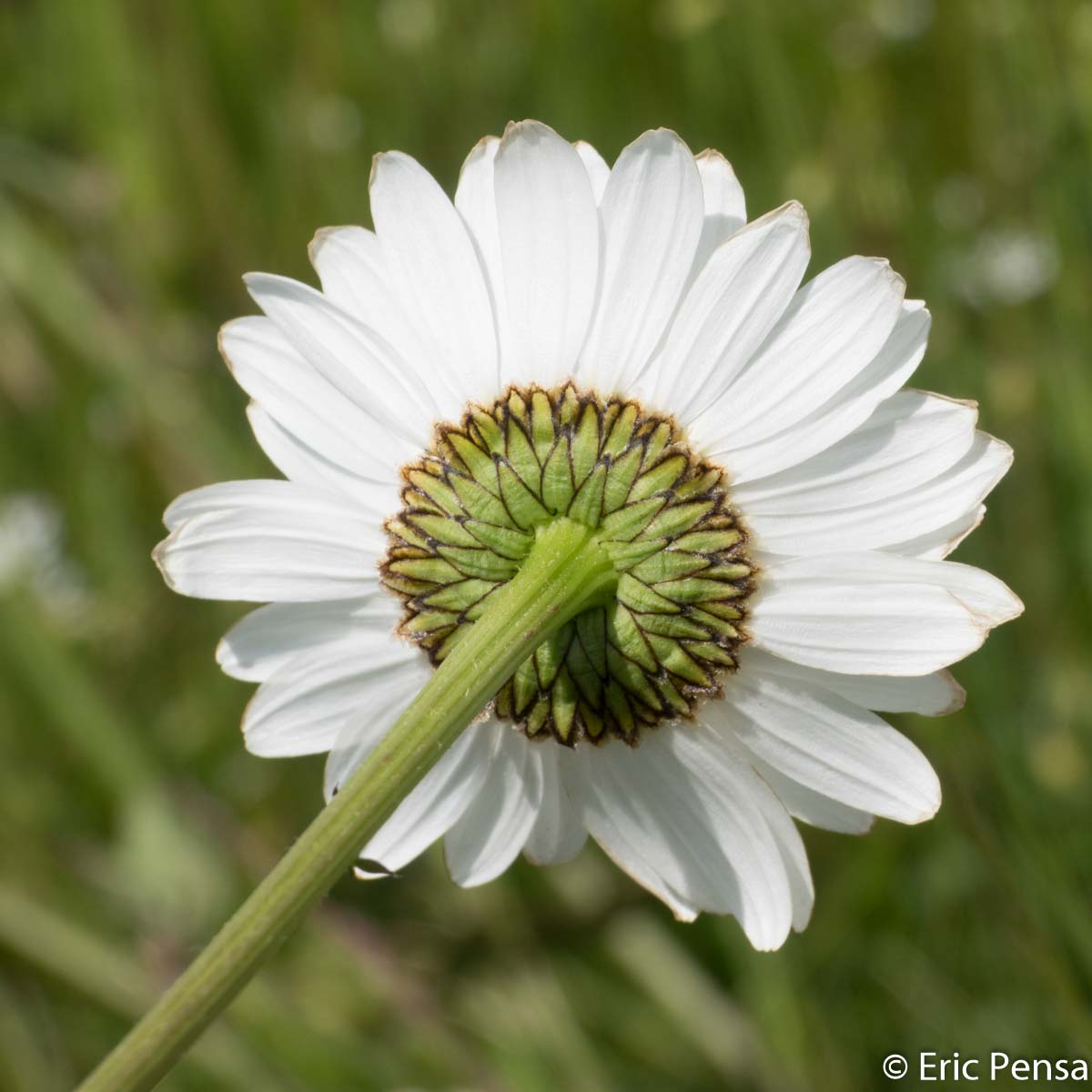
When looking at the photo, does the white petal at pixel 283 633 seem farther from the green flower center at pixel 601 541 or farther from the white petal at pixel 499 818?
the white petal at pixel 499 818

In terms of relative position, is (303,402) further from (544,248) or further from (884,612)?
(884,612)

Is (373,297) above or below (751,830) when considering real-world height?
above

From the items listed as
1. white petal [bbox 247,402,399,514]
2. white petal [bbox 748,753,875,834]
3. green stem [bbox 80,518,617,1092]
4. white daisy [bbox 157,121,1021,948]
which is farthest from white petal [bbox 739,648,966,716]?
white petal [bbox 247,402,399,514]

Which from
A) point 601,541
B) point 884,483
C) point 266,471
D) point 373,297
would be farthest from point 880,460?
point 266,471

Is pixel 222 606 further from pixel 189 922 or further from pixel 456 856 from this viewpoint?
pixel 456 856

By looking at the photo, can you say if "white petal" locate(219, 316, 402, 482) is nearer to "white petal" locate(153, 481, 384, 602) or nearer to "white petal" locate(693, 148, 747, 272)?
"white petal" locate(153, 481, 384, 602)
